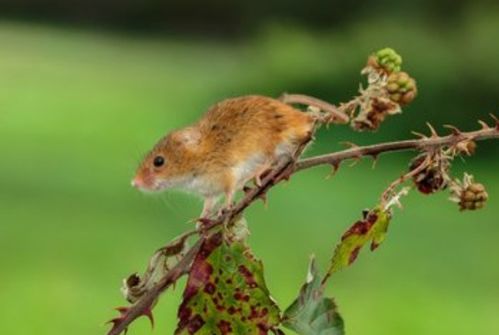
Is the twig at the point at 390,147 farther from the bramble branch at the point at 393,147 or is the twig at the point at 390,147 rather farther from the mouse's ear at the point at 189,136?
the mouse's ear at the point at 189,136

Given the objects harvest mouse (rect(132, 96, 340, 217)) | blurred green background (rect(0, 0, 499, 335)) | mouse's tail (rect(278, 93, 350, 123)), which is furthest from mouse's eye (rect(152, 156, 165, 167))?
blurred green background (rect(0, 0, 499, 335))

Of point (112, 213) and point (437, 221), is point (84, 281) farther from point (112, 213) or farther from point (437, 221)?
point (437, 221)

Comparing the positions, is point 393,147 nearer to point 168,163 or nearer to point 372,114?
point 372,114

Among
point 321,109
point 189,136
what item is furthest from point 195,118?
point 321,109

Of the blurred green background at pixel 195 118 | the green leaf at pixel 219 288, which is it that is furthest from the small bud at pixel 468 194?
the blurred green background at pixel 195 118

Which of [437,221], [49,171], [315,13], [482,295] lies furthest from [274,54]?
[482,295]

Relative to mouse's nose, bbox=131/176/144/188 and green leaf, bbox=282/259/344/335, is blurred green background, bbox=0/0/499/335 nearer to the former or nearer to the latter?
mouse's nose, bbox=131/176/144/188

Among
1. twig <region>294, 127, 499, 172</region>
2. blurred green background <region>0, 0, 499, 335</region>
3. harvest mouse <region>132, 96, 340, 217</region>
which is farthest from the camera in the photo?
blurred green background <region>0, 0, 499, 335</region>
